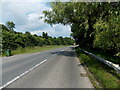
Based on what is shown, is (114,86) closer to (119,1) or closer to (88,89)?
(88,89)

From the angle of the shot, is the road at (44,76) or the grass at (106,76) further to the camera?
the road at (44,76)

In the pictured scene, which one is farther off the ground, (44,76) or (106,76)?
(106,76)

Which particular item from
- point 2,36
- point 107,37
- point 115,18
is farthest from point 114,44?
point 2,36

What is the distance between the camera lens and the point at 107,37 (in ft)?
31.0

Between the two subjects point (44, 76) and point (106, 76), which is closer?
point (106, 76)

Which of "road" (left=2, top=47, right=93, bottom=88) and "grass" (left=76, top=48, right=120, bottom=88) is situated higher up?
"grass" (left=76, top=48, right=120, bottom=88)

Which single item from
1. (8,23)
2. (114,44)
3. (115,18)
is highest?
(8,23)

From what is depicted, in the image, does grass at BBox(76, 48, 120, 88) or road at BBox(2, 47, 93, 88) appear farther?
road at BBox(2, 47, 93, 88)

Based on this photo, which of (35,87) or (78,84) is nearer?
(35,87)

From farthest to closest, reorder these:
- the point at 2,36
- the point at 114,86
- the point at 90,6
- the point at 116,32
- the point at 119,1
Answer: the point at 2,36 → the point at 90,6 → the point at 119,1 → the point at 116,32 → the point at 114,86

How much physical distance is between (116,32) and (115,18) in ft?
2.37

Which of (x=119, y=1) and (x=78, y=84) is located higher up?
(x=119, y=1)

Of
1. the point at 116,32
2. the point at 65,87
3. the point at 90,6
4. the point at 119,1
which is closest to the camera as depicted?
the point at 65,87

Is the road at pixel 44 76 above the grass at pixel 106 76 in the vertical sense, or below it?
below
